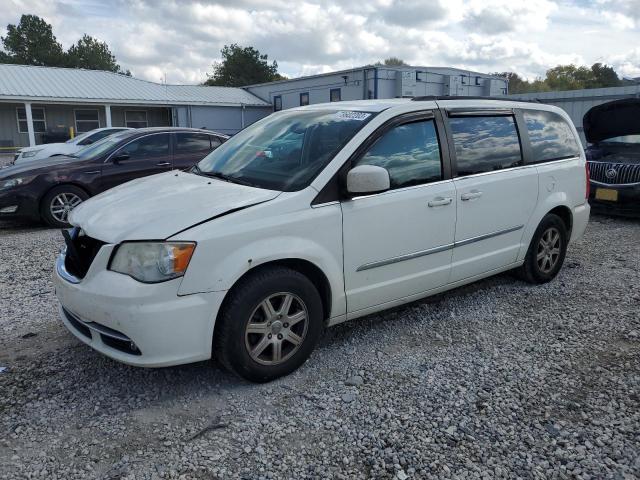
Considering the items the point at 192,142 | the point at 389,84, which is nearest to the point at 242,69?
the point at 389,84

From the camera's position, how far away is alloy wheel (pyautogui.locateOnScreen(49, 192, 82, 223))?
784 centimetres

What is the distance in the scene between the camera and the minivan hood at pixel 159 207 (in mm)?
2957

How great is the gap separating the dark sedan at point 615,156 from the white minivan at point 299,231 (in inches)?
171

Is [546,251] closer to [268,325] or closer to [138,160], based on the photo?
[268,325]

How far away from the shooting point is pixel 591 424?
9.53 ft

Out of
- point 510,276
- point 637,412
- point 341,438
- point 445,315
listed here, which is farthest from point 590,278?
point 341,438

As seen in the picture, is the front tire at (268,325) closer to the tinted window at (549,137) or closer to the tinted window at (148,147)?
the tinted window at (549,137)

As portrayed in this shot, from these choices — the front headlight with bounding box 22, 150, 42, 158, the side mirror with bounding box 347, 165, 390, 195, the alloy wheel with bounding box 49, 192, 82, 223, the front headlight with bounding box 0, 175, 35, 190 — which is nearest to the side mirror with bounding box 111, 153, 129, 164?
the alloy wheel with bounding box 49, 192, 82, 223

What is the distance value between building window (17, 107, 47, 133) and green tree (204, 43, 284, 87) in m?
33.9

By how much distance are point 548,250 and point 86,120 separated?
2820 cm

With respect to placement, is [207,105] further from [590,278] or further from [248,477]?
[248,477]

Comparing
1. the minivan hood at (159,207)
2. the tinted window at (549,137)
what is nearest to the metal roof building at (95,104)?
the minivan hood at (159,207)

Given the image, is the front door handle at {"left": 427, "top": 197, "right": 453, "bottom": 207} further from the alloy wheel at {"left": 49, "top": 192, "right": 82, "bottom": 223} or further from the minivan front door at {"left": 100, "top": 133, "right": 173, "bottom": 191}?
the alloy wheel at {"left": 49, "top": 192, "right": 82, "bottom": 223}

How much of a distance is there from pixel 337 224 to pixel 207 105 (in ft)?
95.8
